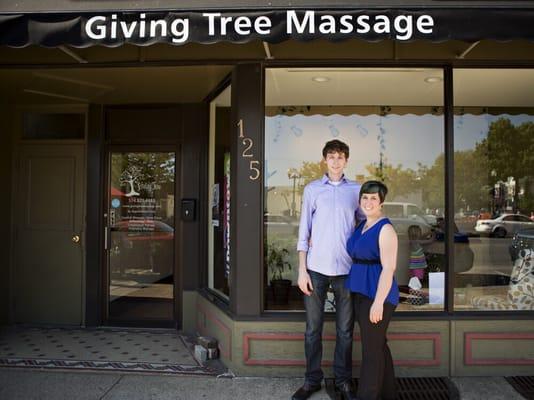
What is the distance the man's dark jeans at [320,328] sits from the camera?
3863mm

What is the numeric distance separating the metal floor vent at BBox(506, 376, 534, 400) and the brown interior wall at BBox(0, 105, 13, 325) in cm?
543

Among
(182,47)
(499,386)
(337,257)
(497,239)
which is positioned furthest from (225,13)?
(497,239)

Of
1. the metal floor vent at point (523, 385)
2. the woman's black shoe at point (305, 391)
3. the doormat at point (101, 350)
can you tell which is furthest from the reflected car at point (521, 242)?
the doormat at point (101, 350)

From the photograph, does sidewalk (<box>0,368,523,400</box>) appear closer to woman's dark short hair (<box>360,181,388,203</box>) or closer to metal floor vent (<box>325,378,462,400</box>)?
metal floor vent (<box>325,378,462,400</box>)

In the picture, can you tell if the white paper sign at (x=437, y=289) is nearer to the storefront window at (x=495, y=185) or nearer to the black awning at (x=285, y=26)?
the storefront window at (x=495, y=185)

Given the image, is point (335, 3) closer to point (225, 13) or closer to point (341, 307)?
point (225, 13)

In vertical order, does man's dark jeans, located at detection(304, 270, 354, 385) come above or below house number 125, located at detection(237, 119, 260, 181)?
below

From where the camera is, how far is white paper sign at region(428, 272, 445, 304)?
4590 millimetres

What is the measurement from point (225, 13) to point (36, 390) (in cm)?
332

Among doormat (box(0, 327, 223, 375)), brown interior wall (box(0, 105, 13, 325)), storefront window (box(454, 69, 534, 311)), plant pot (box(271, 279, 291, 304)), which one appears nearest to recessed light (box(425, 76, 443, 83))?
storefront window (box(454, 69, 534, 311))

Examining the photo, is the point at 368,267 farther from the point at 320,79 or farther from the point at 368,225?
the point at 320,79

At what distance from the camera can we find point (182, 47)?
180 inches

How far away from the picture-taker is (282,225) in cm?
579

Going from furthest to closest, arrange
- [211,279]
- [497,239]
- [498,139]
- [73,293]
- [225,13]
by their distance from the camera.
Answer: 1. [498,139]
2. [497,239]
3. [73,293]
4. [211,279]
5. [225,13]
